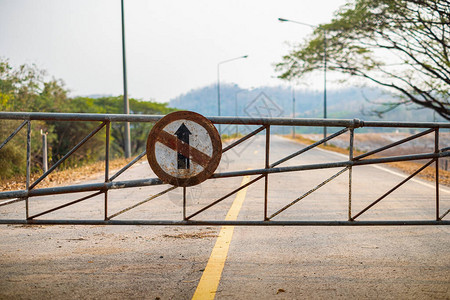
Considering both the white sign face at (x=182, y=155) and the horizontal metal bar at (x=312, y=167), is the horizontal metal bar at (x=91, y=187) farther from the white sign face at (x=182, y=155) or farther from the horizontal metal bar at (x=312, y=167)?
the horizontal metal bar at (x=312, y=167)

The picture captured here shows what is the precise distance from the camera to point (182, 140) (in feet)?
11.8

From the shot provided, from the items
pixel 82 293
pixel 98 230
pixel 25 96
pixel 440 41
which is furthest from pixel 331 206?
pixel 25 96

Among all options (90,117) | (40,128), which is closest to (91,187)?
(90,117)

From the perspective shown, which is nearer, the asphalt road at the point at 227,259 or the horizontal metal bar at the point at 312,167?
the asphalt road at the point at 227,259

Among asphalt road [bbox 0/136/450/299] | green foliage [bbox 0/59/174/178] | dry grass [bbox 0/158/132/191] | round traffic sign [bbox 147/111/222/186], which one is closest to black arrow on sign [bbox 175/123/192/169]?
round traffic sign [bbox 147/111/222/186]

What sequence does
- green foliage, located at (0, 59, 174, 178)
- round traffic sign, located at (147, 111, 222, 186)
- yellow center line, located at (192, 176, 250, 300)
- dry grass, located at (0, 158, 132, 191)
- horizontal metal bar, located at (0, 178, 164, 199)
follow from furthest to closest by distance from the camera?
green foliage, located at (0, 59, 174, 178)
dry grass, located at (0, 158, 132, 191)
horizontal metal bar, located at (0, 178, 164, 199)
round traffic sign, located at (147, 111, 222, 186)
yellow center line, located at (192, 176, 250, 300)

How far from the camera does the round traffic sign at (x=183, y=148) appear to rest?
3539 millimetres

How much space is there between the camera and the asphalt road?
3.10m

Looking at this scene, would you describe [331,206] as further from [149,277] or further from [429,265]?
[149,277]

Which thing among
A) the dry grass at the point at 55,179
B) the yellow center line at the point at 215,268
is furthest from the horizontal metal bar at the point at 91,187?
the dry grass at the point at 55,179

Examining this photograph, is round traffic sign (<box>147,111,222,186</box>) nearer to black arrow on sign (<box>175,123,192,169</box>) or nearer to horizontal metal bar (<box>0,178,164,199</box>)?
black arrow on sign (<box>175,123,192,169</box>)

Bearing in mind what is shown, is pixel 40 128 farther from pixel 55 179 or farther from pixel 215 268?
pixel 215 268

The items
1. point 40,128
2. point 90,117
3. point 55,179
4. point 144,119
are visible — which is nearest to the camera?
point 90,117

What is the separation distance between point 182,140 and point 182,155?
5.1 inches
